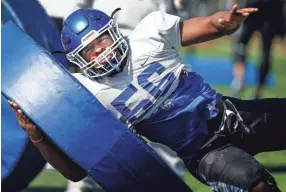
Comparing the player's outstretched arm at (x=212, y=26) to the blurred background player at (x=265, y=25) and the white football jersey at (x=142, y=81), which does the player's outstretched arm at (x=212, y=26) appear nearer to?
the white football jersey at (x=142, y=81)

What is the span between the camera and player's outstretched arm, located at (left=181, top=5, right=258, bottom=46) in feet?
12.5

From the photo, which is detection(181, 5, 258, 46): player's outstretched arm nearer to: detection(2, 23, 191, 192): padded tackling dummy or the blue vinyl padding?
detection(2, 23, 191, 192): padded tackling dummy

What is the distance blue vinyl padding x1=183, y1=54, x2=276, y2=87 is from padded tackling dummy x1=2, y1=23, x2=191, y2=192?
7212 millimetres

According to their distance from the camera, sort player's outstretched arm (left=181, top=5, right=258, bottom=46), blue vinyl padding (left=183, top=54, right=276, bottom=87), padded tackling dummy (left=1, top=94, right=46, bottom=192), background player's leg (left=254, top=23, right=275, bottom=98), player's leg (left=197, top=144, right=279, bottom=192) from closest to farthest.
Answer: player's leg (left=197, top=144, right=279, bottom=192), player's outstretched arm (left=181, top=5, right=258, bottom=46), padded tackling dummy (left=1, top=94, right=46, bottom=192), background player's leg (left=254, top=23, right=275, bottom=98), blue vinyl padding (left=183, top=54, right=276, bottom=87)

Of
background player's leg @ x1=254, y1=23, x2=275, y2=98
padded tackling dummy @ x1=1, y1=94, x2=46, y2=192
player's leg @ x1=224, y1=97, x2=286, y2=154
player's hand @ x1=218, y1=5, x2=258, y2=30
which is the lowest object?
background player's leg @ x1=254, y1=23, x2=275, y2=98

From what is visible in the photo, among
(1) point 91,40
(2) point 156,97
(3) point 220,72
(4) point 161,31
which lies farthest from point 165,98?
(3) point 220,72

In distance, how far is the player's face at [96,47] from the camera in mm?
3699

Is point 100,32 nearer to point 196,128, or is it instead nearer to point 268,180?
point 196,128

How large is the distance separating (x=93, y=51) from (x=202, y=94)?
548 millimetres

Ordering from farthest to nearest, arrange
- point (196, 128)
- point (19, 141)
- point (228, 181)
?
point (19, 141) → point (196, 128) → point (228, 181)

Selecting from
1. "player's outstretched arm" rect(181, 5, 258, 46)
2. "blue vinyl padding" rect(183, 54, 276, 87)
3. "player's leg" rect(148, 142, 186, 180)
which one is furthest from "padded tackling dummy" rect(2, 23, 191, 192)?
"blue vinyl padding" rect(183, 54, 276, 87)

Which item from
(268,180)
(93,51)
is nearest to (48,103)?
(93,51)

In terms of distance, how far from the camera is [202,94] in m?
3.85

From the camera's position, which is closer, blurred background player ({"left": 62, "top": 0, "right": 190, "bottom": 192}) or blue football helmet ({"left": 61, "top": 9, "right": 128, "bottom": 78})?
blue football helmet ({"left": 61, "top": 9, "right": 128, "bottom": 78})
